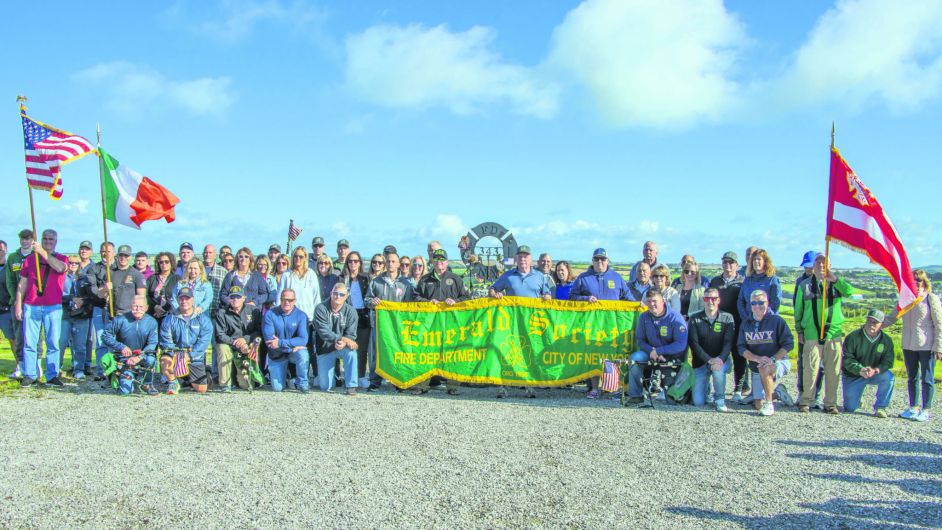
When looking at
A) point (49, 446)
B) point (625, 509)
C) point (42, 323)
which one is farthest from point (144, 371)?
point (625, 509)

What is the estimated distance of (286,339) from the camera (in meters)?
10.2

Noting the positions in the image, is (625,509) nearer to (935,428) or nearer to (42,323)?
(935,428)

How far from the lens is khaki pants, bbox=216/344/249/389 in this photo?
32.9 ft

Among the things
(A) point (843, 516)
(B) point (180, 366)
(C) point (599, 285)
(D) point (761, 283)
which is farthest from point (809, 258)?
(B) point (180, 366)

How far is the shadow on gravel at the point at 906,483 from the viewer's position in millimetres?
5801

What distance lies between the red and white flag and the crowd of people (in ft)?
1.69

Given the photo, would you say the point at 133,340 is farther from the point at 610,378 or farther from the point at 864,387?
the point at 864,387

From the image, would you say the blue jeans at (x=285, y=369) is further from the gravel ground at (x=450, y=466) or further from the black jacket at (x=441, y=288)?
the black jacket at (x=441, y=288)

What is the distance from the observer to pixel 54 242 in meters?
10.5

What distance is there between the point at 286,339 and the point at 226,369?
0.98m

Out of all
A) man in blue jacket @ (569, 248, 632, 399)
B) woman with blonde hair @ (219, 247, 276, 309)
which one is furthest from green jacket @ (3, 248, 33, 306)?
man in blue jacket @ (569, 248, 632, 399)

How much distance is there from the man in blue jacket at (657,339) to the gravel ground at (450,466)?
495 millimetres

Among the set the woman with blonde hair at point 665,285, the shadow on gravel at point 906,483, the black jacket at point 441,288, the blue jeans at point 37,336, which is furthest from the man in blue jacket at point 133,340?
the shadow on gravel at point 906,483

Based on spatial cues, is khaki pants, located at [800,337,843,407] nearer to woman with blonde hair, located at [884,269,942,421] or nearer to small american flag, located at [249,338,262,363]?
woman with blonde hair, located at [884,269,942,421]
